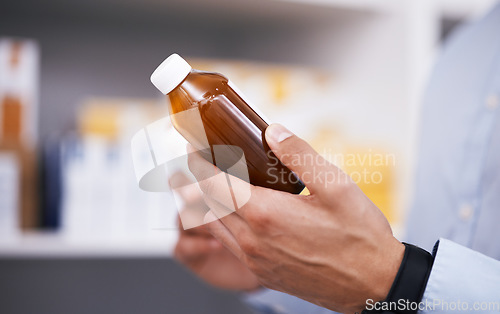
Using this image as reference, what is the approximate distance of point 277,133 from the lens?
0.39m

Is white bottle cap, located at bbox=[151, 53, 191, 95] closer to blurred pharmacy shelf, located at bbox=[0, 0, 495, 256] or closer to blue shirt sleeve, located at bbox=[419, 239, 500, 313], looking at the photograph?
blue shirt sleeve, located at bbox=[419, 239, 500, 313]

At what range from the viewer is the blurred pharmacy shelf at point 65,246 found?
1064 mm

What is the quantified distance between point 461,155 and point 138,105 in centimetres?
91

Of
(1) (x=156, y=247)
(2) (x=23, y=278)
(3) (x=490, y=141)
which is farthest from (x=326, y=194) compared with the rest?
(2) (x=23, y=278)

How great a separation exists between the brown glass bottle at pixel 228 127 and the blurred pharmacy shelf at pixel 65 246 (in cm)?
78

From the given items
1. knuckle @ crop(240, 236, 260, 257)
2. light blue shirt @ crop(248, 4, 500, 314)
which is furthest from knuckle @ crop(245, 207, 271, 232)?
light blue shirt @ crop(248, 4, 500, 314)

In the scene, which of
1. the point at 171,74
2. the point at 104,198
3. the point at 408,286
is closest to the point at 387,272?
the point at 408,286

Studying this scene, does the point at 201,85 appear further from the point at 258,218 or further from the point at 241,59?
the point at 241,59

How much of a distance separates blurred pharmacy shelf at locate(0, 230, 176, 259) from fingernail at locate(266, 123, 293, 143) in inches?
32.3

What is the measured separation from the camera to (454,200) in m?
0.71

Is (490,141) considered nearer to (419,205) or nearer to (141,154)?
(419,205)

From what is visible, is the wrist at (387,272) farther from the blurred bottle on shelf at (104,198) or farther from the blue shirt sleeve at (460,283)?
the blurred bottle on shelf at (104,198)

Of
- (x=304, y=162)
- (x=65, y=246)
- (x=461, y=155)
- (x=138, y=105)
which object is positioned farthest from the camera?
(x=138, y=105)

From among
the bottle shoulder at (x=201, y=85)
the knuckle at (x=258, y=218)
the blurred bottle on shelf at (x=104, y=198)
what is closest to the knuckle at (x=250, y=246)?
the knuckle at (x=258, y=218)
